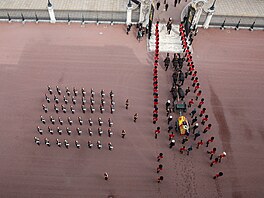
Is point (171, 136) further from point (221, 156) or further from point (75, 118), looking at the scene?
point (75, 118)

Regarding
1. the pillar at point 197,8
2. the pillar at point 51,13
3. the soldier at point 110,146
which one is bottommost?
the soldier at point 110,146

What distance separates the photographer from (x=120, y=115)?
19.9 meters

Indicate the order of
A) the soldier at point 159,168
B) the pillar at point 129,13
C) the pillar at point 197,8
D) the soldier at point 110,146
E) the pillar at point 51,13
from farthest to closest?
the pillar at point 129,13 → the pillar at point 51,13 → the pillar at point 197,8 → the soldier at point 110,146 → the soldier at point 159,168

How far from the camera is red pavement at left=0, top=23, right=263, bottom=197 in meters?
17.0

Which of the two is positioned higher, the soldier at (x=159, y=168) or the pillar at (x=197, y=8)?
the pillar at (x=197, y=8)

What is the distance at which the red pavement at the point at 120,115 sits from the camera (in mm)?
17031

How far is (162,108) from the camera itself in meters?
20.4

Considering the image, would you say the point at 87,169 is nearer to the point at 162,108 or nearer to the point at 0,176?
the point at 0,176

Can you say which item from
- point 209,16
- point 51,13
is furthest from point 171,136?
point 51,13

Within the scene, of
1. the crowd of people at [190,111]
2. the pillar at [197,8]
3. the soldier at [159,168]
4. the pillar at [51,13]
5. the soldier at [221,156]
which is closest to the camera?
the soldier at [159,168]

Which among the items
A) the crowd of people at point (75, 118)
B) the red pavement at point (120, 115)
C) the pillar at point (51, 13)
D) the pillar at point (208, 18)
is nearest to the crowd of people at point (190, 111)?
the red pavement at point (120, 115)

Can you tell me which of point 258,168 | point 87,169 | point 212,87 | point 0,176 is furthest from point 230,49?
point 0,176

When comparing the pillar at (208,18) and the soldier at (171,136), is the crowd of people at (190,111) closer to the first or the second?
the soldier at (171,136)

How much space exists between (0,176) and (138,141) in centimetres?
794
